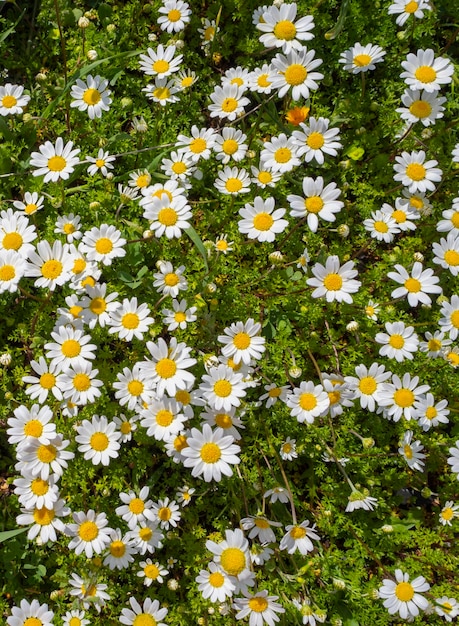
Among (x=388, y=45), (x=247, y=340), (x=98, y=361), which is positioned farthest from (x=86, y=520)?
(x=388, y=45)

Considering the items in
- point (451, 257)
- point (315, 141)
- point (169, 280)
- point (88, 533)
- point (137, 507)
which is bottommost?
point (88, 533)

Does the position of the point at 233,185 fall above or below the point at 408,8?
below

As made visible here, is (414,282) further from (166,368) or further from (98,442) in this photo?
(98,442)

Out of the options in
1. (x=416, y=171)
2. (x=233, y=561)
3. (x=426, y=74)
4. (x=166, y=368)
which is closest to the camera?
(x=233, y=561)

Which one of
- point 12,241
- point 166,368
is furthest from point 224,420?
point 12,241

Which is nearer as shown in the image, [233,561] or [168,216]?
[233,561]

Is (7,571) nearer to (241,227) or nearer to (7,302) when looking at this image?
(7,302)

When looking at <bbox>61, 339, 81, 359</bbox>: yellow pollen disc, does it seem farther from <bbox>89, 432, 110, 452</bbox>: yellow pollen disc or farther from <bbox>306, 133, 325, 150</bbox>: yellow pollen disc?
<bbox>306, 133, 325, 150</bbox>: yellow pollen disc
